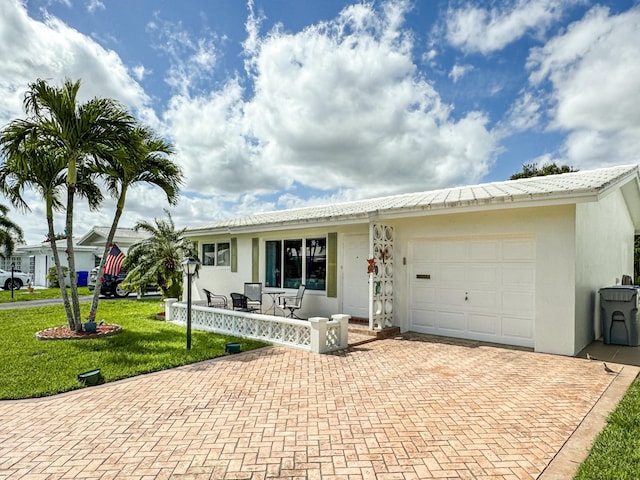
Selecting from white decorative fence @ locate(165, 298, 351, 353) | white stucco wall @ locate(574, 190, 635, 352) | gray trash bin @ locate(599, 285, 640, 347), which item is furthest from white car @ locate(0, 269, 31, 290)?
gray trash bin @ locate(599, 285, 640, 347)

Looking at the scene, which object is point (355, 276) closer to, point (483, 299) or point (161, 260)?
point (483, 299)

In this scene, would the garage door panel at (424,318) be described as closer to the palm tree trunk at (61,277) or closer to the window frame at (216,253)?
the window frame at (216,253)

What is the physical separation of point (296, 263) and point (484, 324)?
6176 millimetres

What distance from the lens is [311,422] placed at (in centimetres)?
432

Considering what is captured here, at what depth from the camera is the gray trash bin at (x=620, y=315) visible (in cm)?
828

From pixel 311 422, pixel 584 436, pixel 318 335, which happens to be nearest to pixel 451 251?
pixel 318 335

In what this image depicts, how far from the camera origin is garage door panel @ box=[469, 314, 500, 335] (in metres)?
8.56

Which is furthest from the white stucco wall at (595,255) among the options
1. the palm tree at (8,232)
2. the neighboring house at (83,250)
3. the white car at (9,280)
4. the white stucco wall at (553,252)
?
the white car at (9,280)

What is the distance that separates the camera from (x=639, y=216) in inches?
526

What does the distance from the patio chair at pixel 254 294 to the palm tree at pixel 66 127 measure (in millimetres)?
5056

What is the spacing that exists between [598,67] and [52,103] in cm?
1433

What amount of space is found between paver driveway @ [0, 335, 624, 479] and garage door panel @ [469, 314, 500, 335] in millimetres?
1683

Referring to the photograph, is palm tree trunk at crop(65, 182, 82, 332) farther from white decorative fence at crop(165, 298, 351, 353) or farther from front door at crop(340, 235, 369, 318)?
front door at crop(340, 235, 369, 318)

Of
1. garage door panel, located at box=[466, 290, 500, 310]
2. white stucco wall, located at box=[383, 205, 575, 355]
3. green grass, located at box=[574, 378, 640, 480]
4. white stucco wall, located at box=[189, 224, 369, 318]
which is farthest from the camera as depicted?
white stucco wall, located at box=[189, 224, 369, 318]
